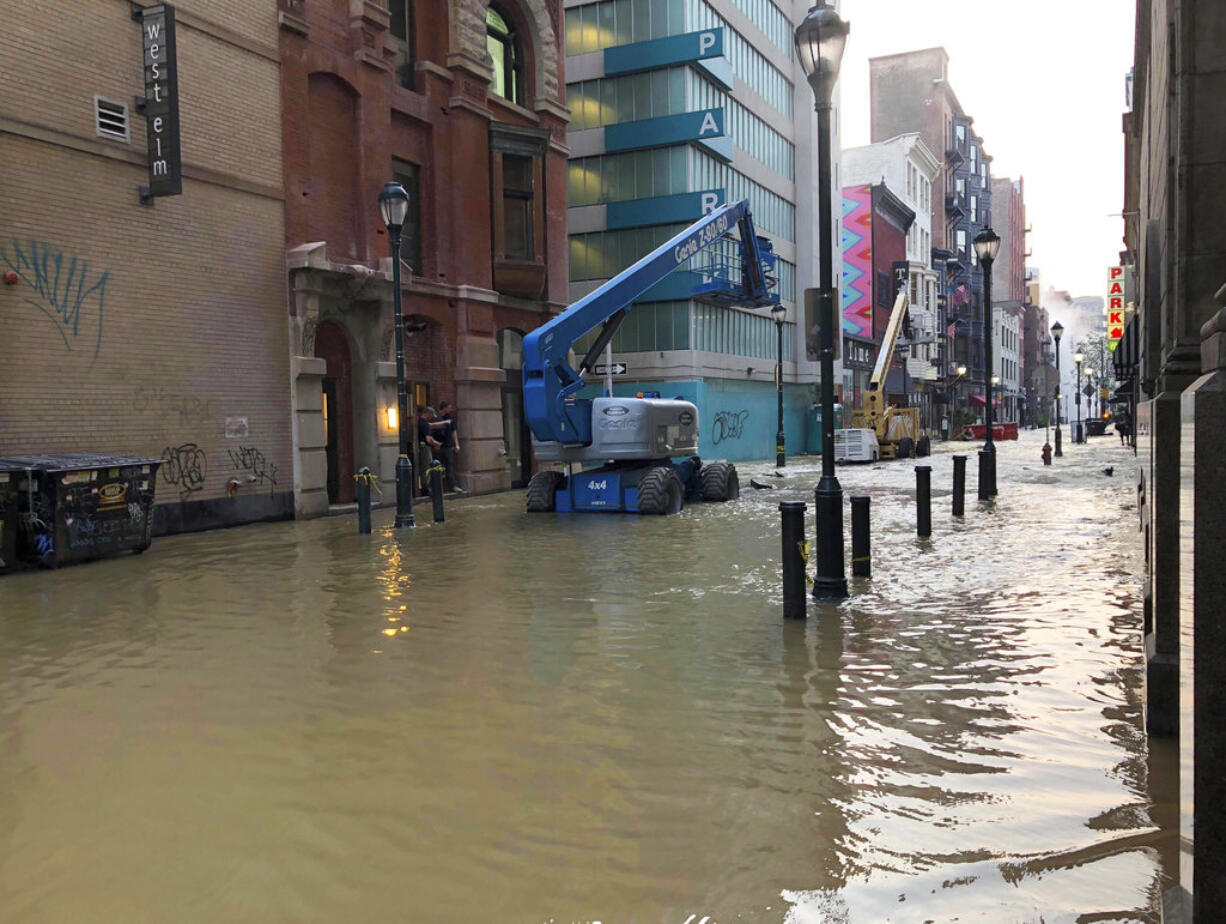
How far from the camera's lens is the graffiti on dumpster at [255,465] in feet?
56.4

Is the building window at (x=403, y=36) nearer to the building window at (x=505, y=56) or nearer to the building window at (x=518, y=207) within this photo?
the building window at (x=505, y=56)

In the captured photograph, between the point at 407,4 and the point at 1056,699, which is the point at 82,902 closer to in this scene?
the point at 1056,699

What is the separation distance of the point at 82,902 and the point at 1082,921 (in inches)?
136

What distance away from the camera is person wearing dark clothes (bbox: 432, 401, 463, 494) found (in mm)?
21984

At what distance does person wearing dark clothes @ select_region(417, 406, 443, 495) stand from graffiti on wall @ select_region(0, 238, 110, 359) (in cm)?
813

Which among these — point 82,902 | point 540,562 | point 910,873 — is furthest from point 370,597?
point 910,873

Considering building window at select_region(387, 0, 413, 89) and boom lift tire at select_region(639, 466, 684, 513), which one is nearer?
boom lift tire at select_region(639, 466, 684, 513)

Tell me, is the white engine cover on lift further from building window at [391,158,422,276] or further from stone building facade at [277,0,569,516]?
building window at [391,158,422,276]

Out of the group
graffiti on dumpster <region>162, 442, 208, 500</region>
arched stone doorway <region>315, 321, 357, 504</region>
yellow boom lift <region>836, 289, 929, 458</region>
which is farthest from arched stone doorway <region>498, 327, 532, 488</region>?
yellow boom lift <region>836, 289, 929, 458</region>

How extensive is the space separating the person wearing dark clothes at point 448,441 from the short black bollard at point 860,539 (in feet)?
44.2

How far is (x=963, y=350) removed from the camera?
3529 inches

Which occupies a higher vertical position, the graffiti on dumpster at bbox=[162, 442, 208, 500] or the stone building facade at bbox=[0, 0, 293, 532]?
the stone building facade at bbox=[0, 0, 293, 532]

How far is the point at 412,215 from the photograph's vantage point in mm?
22406

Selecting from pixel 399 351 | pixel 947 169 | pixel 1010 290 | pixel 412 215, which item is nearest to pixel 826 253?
pixel 399 351
